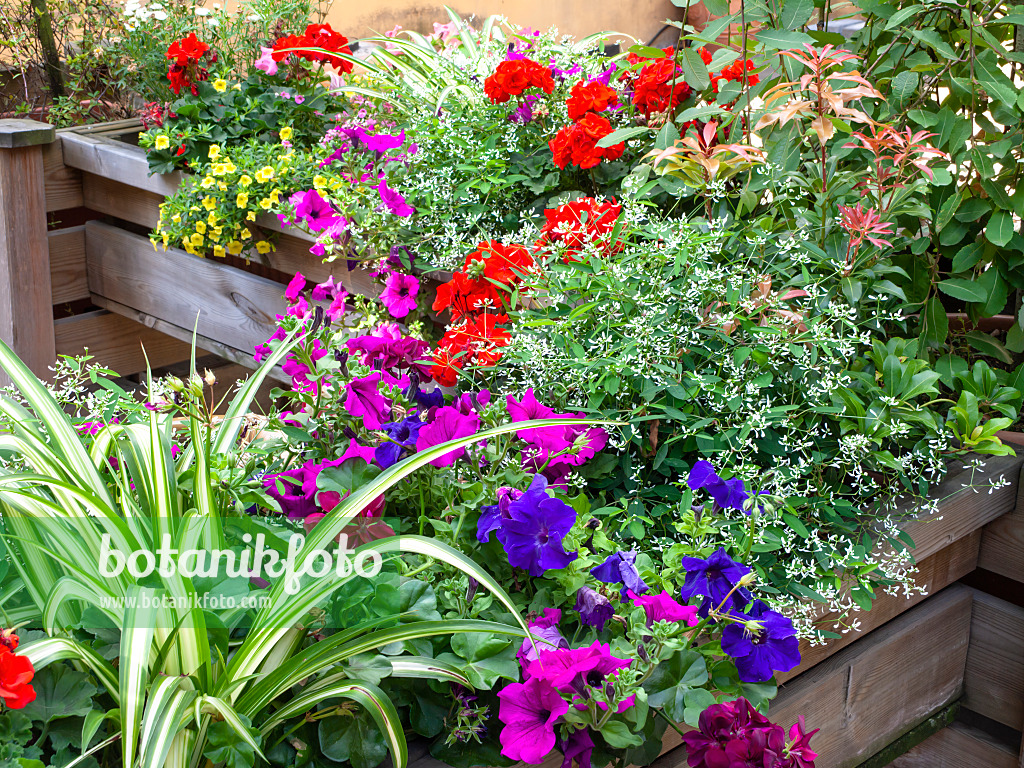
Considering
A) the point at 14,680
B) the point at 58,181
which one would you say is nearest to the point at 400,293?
the point at 14,680

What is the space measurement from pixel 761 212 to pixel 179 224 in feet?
4.98

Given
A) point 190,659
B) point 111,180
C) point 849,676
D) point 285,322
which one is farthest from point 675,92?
point 111,180

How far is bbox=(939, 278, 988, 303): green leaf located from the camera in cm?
125

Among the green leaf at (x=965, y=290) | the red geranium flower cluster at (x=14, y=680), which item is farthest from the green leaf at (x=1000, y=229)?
the red geranium flower cluster at (x=14, y=680)

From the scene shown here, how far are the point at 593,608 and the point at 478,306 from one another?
0.58 m

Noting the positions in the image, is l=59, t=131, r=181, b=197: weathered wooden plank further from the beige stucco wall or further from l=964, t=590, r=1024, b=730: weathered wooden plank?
l=964, t=590, r=1024, b=730: weathered wooden plank

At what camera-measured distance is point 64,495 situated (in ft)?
2.65

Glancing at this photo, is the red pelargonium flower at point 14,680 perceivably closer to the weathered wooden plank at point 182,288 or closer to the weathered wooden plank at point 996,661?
the weathered wooden plank at point 996,661

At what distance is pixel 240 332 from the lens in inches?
93.2

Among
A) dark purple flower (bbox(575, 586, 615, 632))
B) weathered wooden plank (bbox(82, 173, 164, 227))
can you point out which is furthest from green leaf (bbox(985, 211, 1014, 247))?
weathered wooden plank (bbox(82, 173, 164, 227))

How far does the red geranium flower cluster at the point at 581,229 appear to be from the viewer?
3.93 feet

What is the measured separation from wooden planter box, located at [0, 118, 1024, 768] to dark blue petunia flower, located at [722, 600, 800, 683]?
200 millimetres

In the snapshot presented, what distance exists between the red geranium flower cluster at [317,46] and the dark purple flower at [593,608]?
5.95 ft

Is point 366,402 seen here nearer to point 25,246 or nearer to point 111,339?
point 25,246
